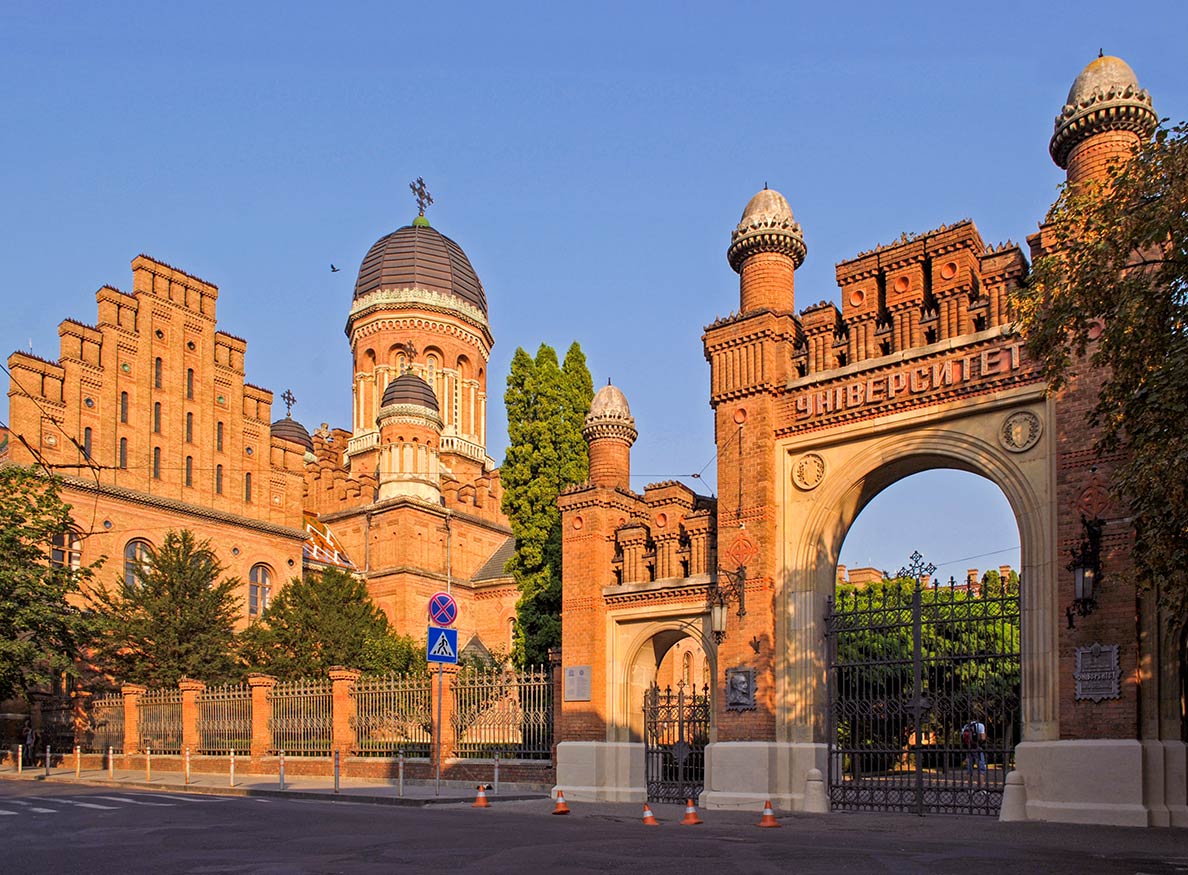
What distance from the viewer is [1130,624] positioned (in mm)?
14961

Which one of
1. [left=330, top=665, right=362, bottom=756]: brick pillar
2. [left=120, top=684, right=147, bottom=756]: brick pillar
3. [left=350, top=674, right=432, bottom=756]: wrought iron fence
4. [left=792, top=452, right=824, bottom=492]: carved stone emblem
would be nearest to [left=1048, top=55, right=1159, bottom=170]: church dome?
[left=792, top=452, right=824, bottom=492]: carved stone emblem

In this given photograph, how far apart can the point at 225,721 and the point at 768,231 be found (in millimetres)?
19232

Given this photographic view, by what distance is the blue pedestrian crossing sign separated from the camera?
60.2ft

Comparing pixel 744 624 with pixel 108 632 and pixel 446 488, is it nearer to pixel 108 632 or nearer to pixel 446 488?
pixel 108 632

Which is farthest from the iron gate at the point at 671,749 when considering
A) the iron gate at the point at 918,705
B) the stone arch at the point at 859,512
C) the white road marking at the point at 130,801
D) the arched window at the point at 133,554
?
the arched window at the point at 133,554

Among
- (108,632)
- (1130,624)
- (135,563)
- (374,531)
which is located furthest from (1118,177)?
(374,531)

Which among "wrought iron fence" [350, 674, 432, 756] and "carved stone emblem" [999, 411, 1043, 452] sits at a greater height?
"carved stone emblem" [999, 411, 1043, 452]

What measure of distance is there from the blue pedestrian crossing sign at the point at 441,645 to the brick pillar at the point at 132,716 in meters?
17.5

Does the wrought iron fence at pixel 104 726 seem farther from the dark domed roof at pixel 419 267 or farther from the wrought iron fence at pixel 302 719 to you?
the dark domed roof at pixel 419 267

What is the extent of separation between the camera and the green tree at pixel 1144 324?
10.8 metres

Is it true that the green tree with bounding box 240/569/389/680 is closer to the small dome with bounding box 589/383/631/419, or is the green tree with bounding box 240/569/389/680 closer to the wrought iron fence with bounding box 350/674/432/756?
the wrought iron fence with bounding box 350/674/432/756

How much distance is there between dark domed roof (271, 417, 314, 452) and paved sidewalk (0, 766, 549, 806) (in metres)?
33.8

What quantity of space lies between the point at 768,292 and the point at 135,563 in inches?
1042

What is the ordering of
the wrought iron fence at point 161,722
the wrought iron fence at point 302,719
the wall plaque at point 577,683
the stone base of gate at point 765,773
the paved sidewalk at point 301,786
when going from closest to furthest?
the stone base of gate at point 765,773 → the paved sidewalk at point 301,786 → the wall plaque at point 577,683 → the wrought iron fence at point 302,719 → the wrought iron fence at point 161,722
